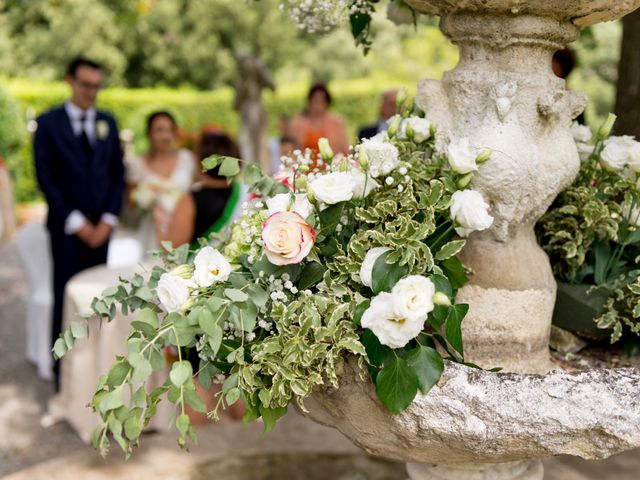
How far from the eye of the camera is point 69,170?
463 cm

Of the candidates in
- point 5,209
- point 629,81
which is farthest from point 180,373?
point 5,209

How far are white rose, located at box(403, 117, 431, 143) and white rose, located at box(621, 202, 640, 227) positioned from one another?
1.88 feet

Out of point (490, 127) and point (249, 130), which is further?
point (249, 130)

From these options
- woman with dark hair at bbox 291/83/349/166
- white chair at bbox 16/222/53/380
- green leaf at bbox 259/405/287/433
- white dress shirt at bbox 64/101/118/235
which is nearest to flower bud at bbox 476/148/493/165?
green leaf at bbox 259/405/287/433

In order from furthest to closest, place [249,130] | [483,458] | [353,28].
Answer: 1. [249,130]
2. [353,28]
3. [483,458]

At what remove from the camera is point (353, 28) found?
235 cm

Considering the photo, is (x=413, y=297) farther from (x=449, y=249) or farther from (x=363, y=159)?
(x=363, y=159)

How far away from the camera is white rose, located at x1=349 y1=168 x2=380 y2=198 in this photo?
1.80m

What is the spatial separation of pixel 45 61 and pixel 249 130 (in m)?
12.3

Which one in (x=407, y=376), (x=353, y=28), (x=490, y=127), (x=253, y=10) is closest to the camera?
(x=407, y=376)

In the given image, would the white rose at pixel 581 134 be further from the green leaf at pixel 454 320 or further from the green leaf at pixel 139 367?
the green leaf at pixel 139 367

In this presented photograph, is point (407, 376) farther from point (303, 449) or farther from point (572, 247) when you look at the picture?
point (303, 449)

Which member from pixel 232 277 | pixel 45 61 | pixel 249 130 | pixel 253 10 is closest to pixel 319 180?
pixel 232 277

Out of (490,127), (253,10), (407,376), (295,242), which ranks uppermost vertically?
(253,10)
